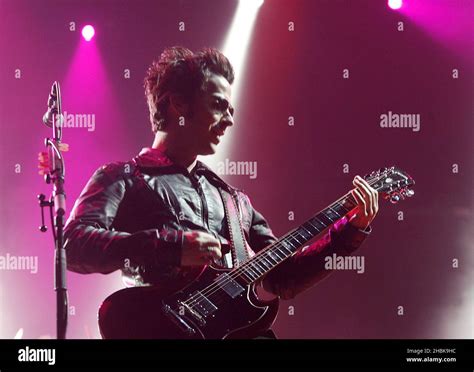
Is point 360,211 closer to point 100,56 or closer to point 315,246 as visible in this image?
point 315,246

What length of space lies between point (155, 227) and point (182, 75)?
791mm

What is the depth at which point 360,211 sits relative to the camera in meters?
3.21

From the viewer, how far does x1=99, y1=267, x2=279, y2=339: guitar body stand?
2.90m

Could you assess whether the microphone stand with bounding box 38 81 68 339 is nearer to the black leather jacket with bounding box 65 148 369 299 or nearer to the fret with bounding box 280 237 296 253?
the black leather jacket with bounding box 65 148 369 299

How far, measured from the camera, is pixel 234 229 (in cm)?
323

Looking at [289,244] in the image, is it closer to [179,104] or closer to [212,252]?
[212,252]

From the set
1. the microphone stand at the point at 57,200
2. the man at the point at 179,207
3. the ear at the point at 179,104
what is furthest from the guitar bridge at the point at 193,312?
the ear at the point at 179,104

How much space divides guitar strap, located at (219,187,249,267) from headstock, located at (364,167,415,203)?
0.68m

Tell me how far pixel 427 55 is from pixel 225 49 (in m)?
1.13

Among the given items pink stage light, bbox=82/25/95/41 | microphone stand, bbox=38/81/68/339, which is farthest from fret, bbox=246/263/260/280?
pink stage light, bbox=82/25/95/41

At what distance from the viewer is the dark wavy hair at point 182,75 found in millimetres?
3406

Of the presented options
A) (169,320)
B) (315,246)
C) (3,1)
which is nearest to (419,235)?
(315,246)

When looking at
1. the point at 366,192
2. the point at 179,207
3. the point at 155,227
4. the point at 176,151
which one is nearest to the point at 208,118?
the point at 176,151

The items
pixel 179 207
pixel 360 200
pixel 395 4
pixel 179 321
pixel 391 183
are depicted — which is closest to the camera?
pixel 179 321
